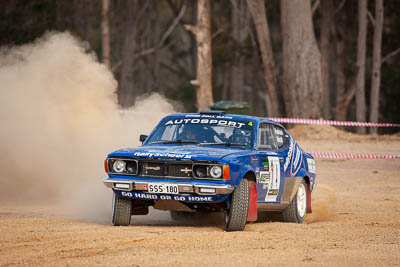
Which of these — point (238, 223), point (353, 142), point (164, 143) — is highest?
point (164, 143)

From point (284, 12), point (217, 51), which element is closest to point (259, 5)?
point (284, 12)

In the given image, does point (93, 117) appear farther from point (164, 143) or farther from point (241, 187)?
point (241, 187)

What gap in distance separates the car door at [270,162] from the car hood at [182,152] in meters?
0.42

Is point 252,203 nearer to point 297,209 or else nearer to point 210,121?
point 210,121

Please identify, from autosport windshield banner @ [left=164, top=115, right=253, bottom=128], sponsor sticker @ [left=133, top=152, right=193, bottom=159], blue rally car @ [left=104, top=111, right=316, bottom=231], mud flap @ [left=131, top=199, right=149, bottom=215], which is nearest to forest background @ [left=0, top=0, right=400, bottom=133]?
autosport windshield banner @ [left=164, top=115, right=253, bottom=128]

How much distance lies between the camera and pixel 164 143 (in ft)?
35.0

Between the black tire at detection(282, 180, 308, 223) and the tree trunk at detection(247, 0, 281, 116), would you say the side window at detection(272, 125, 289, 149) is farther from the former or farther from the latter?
the tree trunk at detection(247, 0, 281, 116)

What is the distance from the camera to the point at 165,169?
9.56 m

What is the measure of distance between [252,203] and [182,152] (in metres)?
1.09

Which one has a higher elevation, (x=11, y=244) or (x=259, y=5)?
(x=259, y=5)

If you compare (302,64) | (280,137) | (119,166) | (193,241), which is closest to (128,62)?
(302,64)

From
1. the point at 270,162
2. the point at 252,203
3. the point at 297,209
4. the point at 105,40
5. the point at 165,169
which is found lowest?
the point at 297,209

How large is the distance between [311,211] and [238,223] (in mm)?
3309

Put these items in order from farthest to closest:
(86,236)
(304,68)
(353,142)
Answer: (304,68)
(353,142)
(86,236)
